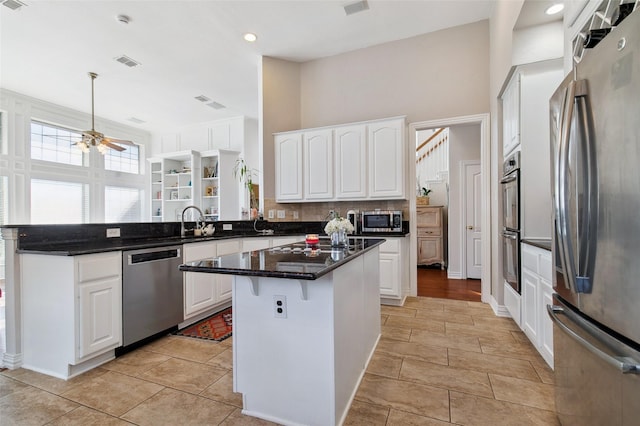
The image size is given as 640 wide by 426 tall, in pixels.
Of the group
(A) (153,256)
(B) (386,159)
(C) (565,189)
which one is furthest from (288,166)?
(C) (565,189)

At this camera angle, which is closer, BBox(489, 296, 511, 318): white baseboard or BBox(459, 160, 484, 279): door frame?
BBox(489, 296, 511, 318): white baseboard

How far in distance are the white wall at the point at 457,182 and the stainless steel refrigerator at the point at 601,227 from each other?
4.14 meters

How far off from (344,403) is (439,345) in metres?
1.31

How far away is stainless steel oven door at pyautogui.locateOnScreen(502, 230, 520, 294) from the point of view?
110 inches

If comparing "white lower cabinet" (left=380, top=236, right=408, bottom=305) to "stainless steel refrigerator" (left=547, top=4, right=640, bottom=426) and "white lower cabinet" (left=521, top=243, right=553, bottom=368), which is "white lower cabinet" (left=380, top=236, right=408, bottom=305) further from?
"stainless steel refrigerator" (left=547, top=4, right=640, bottom=426)

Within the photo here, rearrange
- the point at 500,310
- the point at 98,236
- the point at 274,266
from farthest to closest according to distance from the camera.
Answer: the point at 500,310
the point at 98,236
the point at 274,266

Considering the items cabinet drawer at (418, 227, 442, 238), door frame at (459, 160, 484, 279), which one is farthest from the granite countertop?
cabinet drawer at (418, 227, 442, 238)

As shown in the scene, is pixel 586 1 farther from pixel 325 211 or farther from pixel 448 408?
pixel 325 211

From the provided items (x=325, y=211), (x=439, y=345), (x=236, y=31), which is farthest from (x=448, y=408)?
(x=236, y=31)

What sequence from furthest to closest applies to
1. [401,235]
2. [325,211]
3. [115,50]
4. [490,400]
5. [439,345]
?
[325,211] < [115,50] < [401,235] < [439,345] < [490,400]

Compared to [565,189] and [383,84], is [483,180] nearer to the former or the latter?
[383,84]

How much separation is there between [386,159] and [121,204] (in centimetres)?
675

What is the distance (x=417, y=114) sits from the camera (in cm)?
427

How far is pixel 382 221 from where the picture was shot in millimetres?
4062
